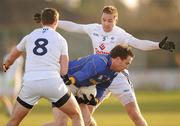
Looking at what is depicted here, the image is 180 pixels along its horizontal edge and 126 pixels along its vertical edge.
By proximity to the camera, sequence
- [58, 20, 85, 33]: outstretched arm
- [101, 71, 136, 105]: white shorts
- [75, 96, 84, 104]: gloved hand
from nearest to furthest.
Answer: [75, 96, 84, 104]: gloved hand < [101, 71, 136, 105]: white shorts < [58, 20, 85, 33]: outstretched arm

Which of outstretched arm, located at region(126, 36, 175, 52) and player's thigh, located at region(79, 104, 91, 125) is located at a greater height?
outstretched arm, located at region(126, 36, 175, 52)

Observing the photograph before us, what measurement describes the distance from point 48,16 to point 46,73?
891 mm

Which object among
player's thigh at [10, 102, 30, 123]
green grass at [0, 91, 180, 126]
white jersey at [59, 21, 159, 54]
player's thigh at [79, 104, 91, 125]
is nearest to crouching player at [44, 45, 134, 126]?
player's thigh at [79, 104, 91, 125]

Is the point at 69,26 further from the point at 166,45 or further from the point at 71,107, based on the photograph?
the point at 71,107

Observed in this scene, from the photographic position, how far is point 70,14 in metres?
67.2

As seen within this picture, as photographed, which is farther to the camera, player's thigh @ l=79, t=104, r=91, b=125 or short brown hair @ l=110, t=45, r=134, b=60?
player's thigh @ l=79, t=104, r=91, b=125

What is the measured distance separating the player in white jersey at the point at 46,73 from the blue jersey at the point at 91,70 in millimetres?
487

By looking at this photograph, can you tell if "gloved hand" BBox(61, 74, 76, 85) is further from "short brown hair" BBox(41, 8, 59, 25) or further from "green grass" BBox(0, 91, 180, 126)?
"green grass" BBox(0, 91, 180, 126)

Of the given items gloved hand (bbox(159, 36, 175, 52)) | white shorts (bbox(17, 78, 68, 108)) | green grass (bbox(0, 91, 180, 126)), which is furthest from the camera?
green grass (bbox(0, 91, 180, 126))

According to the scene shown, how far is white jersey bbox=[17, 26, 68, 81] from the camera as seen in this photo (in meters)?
13.0

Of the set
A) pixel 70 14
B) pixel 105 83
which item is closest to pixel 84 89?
pixel 105 83

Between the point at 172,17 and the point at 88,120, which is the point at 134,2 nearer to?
the point at 172,17

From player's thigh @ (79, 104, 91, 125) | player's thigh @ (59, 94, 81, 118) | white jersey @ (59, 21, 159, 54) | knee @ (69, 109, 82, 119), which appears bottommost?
player's thigh @ (79, 104, 91, 125)

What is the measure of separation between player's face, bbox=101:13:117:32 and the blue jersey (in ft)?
5.06
